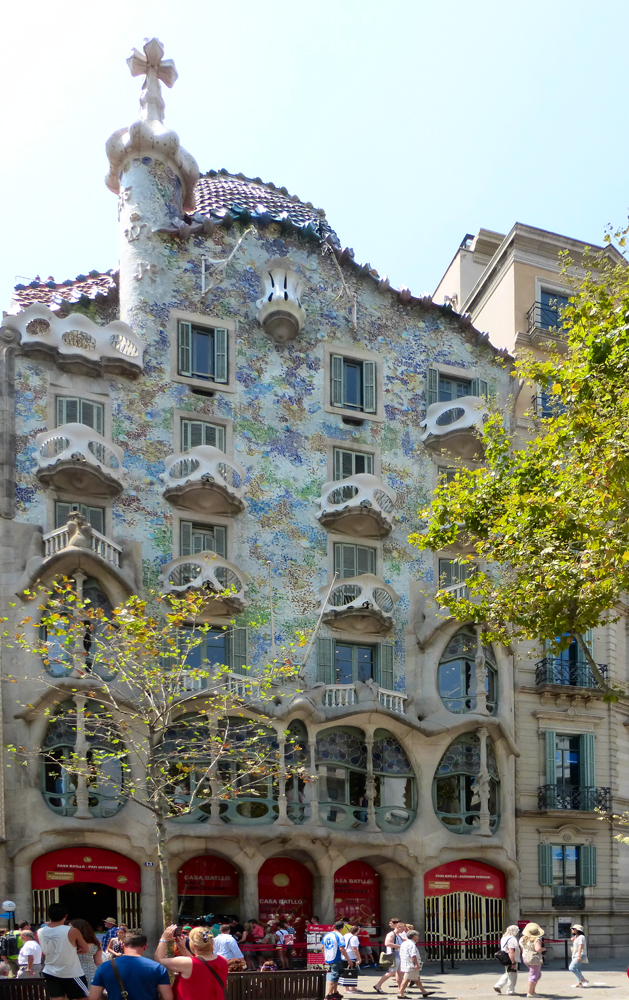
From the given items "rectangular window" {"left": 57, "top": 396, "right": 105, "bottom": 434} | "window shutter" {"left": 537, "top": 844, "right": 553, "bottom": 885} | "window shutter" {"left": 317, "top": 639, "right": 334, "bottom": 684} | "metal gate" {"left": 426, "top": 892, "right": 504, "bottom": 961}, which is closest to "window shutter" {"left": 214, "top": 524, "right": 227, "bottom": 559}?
"window shutter" {"left": 317, "top": 639, "right": 334, "bottom": 684}

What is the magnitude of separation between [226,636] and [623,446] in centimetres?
1391

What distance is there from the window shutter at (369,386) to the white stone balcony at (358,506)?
2676mm

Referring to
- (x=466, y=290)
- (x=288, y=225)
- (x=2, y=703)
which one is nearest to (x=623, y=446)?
(x=2, y=703)

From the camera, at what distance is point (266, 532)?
29688mm

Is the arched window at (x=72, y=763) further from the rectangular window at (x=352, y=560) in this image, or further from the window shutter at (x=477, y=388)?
the window shutter at (x=477, y=388)

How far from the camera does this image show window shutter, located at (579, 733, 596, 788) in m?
31.7

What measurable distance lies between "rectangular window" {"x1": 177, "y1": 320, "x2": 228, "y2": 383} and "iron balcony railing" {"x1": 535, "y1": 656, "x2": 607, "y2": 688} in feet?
41.4

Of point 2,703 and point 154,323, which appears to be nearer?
point 2,703

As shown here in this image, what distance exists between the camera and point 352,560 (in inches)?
1201

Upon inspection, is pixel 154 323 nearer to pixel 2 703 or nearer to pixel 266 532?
pixel 266 532

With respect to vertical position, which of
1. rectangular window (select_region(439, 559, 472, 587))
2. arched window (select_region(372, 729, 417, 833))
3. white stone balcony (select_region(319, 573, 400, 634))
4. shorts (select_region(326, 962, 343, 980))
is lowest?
shorts (select_region(326, 962, 343, 980))

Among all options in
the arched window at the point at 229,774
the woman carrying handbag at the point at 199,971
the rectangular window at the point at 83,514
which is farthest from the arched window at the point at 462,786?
the woman carrying handbag at the point at 199,971

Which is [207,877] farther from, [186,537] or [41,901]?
[186,537]

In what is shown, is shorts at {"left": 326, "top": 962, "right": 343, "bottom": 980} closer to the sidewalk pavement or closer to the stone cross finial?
the sidewalk pavement
